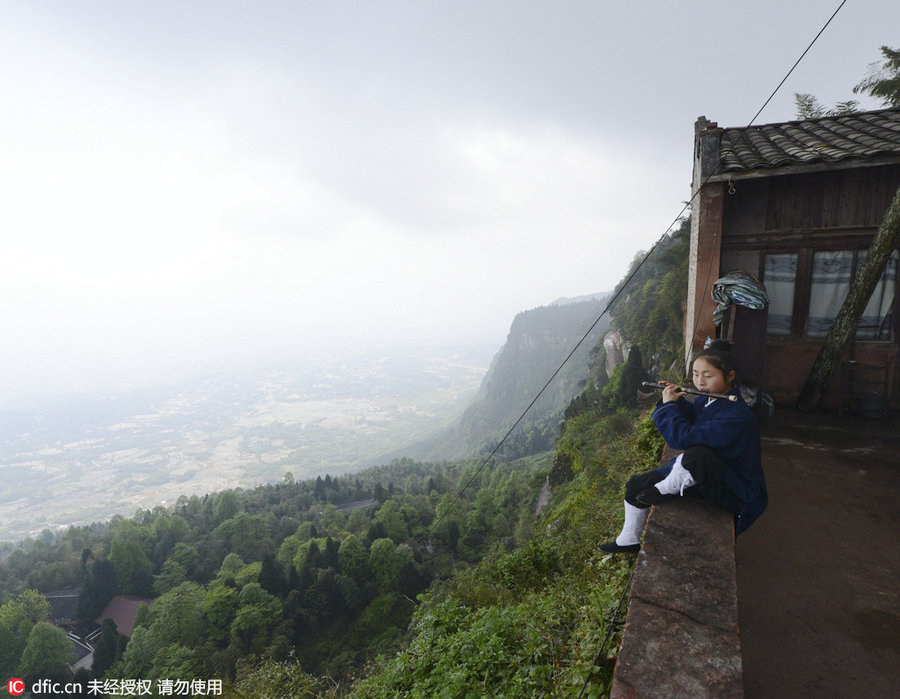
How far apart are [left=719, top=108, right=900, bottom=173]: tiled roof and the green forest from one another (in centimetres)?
472

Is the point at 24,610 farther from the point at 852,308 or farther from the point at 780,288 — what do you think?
the point at 852,308

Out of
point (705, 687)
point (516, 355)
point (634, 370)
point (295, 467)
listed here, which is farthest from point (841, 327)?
point (295, 467)

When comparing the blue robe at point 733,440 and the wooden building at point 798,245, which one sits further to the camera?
the wooden building at point 798,245

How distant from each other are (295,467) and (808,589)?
189 metres

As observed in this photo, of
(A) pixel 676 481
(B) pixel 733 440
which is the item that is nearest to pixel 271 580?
(A) pixel 676 481

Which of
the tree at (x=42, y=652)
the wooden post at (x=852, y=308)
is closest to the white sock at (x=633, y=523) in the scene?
the wooden post at (x=852, y=308)

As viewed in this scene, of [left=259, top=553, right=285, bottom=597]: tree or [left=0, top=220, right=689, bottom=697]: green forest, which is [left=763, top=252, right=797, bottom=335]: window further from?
[left=259, top=553, right=285, bottom=597]: tree

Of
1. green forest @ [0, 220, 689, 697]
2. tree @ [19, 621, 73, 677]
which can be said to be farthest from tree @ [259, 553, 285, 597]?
tree @ [19, 621, 73, 677]

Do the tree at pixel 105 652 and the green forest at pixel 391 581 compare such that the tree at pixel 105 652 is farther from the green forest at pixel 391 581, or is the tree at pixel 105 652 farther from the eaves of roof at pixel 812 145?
the eaves of roof at pixel 812 145

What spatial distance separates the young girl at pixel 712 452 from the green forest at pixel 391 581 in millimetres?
1151

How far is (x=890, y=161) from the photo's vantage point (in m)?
5.47

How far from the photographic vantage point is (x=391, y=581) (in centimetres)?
3609

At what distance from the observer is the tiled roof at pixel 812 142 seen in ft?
18.9

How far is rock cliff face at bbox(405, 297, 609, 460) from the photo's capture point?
339 ft
